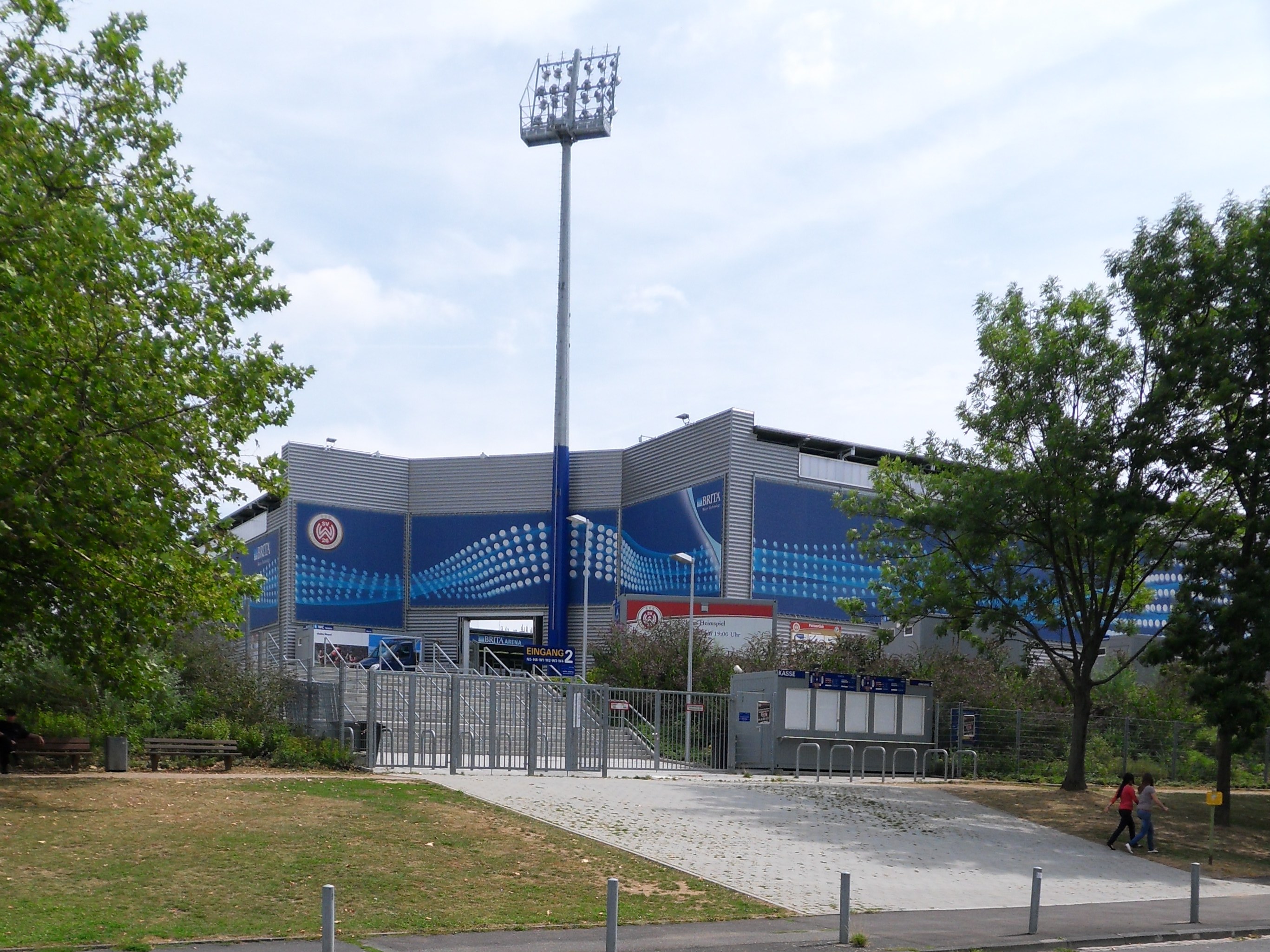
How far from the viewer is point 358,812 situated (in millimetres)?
18250

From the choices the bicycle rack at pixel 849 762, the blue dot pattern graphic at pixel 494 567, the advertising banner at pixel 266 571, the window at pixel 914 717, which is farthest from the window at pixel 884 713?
the advertising banner at pixel 266 571

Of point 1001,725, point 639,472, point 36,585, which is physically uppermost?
point 639,472

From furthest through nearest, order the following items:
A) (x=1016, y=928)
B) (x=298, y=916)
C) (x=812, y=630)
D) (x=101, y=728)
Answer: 1. (x=812, y=630)
2. (x=101, y=728)
3. (x=1016, y=928)
4. (x=298, y=916)

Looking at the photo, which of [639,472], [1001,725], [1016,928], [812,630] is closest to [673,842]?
[1016,928]

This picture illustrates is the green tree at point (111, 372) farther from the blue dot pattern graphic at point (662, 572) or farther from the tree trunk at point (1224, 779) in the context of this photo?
the blue dot pattern graphic at point (662, 572)

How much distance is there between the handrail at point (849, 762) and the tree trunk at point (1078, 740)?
4968 millimetres

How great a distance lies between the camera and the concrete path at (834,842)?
17.2 m

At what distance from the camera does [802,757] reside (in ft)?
105

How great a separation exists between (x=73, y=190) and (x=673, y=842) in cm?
1266

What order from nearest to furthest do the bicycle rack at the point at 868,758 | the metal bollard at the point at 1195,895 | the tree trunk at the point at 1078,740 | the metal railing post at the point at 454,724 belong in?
the metal bollard at the point at 1195,895 < the metal railing post at the point at 454,724 < the tree trunk at the point at 1078,740 < the bicycle rack at the point at 868,758

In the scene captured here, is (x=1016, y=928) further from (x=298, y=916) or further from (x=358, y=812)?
(x=358, y=812)

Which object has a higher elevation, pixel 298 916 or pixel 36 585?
pixel 36 585

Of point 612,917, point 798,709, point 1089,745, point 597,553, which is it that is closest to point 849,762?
point 798,709

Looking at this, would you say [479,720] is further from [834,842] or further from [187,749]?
[834,842]
